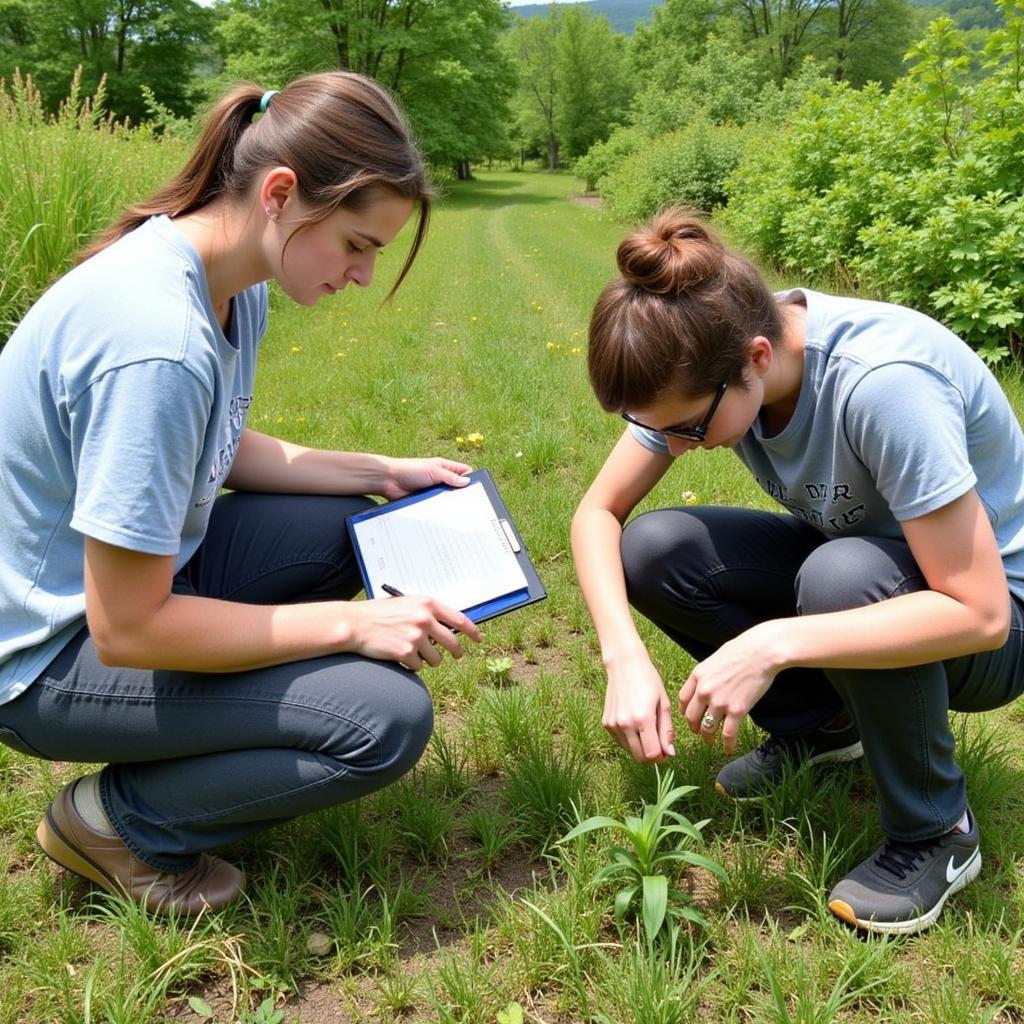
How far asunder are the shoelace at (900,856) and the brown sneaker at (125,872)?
4.35 ft

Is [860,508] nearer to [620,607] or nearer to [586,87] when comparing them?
[620,607]

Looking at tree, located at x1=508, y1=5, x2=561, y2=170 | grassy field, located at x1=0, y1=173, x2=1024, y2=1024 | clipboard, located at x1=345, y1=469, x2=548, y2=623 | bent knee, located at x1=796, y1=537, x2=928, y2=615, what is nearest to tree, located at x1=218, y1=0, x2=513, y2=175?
tree, located at x1=508, y1=5, x2=561, y2=170

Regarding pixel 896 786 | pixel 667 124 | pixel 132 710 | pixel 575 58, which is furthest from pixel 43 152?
pixel 575 58

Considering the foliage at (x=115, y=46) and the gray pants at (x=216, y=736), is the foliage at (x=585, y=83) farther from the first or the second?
the gray pants at (x=216, y=736)

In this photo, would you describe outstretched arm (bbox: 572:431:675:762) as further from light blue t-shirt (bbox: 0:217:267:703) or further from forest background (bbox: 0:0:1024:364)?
light blue t-shirt (bbox: 0:217:267:703)

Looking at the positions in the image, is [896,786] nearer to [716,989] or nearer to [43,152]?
[716,989]

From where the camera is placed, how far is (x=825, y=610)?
1.76 m

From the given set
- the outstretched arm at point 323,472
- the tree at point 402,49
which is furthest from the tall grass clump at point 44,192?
the tree at point 402,49

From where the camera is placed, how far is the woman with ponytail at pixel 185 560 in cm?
151

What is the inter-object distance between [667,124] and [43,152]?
66.7 feet

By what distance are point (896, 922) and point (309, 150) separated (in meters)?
1.84

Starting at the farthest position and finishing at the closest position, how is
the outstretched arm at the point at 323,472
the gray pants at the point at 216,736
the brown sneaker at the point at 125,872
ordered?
the outstretched arm at the point at 323,472 → the brown sneaker at the point at 125,872 → the gray pants at the point at 216,736

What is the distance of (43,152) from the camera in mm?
5648

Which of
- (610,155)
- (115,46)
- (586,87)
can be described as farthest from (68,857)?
(586,87)
